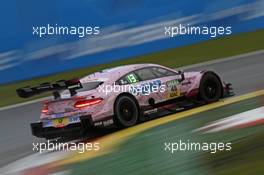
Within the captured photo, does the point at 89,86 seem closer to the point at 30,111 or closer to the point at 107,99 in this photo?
the point at 107,99

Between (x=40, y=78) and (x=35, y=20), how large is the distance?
1.44 meters

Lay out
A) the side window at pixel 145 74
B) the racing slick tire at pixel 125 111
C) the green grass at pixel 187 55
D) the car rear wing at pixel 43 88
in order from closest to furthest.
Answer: the car rear wing at pixel 43 88 < the racing slick tire at pixel 125 111 < the side window at pixel 145 74 < the green grass at pixel 187 55

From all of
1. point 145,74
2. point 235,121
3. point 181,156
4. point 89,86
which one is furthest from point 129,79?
point 181,156

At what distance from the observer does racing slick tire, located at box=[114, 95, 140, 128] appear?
9266 millimetres

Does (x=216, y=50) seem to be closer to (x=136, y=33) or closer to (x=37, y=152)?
(x=136, y=33)

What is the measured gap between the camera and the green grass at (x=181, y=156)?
659cm

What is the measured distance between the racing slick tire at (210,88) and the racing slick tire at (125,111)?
4.96 ft

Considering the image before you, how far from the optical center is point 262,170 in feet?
20.1

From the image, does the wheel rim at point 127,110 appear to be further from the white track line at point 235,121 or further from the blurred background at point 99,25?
the blurred background at point 99,25

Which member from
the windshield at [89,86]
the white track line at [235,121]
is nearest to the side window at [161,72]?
the windshield at [89,86]

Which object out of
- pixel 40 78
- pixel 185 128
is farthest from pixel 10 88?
pixel 185 128

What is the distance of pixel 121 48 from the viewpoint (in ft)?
53.4

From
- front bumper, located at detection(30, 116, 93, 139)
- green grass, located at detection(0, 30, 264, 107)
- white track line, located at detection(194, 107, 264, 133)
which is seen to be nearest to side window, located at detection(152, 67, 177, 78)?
Result: white track line, located at detection(194, 107, 264, 133)

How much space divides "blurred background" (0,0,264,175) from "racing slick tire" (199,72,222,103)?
404mm
